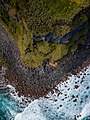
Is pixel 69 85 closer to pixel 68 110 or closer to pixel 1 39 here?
pixel 68 110

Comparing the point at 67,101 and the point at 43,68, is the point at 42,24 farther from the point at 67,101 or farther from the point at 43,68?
the point at 67,101

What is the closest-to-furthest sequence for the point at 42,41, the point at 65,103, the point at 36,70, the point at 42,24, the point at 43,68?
the point at 42,24 → the point at 42,41 → the point at 43,68 → the point at 36,70 → the point at 65,103

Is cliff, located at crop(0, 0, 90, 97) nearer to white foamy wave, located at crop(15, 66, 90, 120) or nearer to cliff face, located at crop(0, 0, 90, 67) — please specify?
cliff face, located at crop(0, 0, 90, 67)

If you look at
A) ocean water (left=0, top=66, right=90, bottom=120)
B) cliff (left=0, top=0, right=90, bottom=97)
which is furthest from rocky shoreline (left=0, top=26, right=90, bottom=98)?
ocean water (left=0, top=66, right=90, bottom=120)

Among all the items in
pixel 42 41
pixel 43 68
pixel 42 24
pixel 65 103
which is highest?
pixel 42 24

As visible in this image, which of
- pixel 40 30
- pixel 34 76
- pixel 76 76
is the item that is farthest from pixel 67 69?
pixel 40 30

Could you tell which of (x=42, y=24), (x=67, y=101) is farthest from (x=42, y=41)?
(x=67, y=101)
